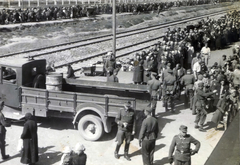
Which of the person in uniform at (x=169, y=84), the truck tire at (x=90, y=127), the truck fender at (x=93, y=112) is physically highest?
the person in uniform at (x=169, y=84)

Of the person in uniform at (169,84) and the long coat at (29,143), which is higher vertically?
the person in uniform at (169,84)

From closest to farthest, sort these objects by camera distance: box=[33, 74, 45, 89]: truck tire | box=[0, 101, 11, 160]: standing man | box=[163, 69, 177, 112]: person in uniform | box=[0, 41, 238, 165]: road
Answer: box=[0, 101, 11, 160]: standing man
box=[0, 41, 238, 165]: road
box=[33, 74, 45, 89]: truck tire
box=[163, 69, 177, 112]: person in uniform

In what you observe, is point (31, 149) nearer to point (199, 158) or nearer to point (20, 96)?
point (20, 96)

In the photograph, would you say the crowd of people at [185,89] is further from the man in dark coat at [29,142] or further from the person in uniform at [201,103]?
the man in dark coat at [29,142]

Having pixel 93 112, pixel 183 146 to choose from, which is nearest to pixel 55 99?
pixel 93 112

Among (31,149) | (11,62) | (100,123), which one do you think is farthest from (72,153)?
(11,62)

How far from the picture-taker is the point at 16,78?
9.86 metres

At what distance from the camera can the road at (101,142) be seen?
332 inches

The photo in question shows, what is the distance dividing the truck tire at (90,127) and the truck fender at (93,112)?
14 cm

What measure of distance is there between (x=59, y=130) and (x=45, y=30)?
2268cm

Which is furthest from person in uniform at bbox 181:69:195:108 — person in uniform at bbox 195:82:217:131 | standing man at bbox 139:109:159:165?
standing man at bbox 139:109:159:165

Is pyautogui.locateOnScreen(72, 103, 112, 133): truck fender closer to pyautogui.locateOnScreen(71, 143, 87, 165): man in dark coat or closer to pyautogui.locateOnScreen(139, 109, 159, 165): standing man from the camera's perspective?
pyautogui.locateOnScreen(139, 109, 159, 165): standing man

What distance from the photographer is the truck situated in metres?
9.32

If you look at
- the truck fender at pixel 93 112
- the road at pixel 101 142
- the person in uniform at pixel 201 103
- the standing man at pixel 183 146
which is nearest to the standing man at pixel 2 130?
the road at pixel 101 142
